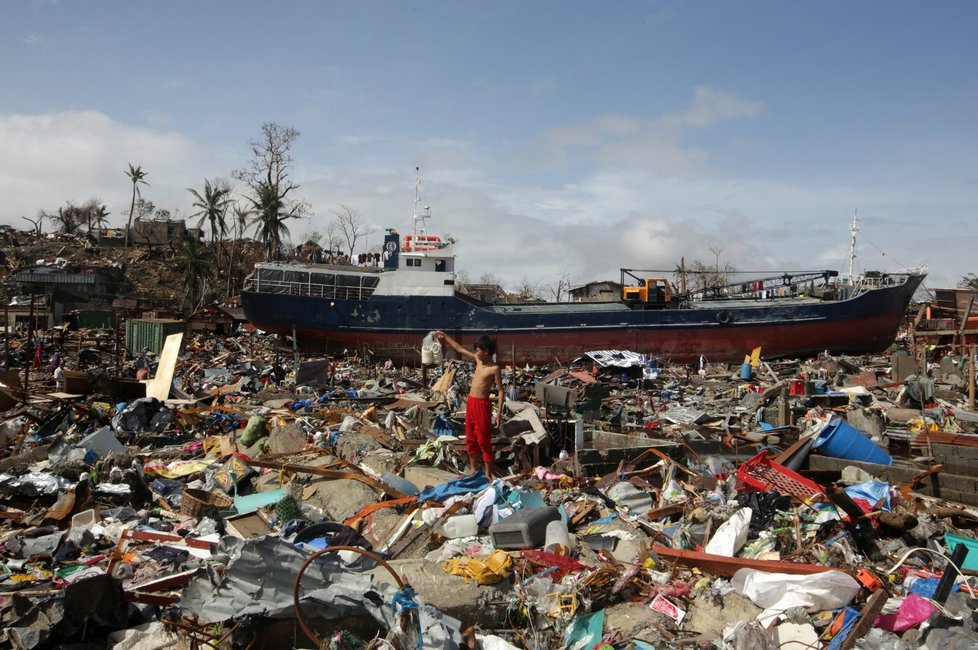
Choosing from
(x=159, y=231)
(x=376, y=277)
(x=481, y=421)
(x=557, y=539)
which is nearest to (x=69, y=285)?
(x=159, y=231)

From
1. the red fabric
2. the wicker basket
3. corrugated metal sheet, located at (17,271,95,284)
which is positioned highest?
corrugated metal sheet, located at (17,271,95,284)

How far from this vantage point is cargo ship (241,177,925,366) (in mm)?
18688

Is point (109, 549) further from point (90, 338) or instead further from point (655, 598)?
point (90, 338)

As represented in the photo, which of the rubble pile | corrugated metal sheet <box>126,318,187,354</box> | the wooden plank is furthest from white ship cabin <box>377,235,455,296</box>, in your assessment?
the wooden plank

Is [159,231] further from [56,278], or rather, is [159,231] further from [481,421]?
[481,421]

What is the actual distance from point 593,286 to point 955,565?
30353 mm

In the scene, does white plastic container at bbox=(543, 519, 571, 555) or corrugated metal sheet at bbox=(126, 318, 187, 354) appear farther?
corrugated metal sheet at bbox=(126, 318, 187, 354)

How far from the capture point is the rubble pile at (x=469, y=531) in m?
3.22

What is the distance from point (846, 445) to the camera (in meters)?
6.28

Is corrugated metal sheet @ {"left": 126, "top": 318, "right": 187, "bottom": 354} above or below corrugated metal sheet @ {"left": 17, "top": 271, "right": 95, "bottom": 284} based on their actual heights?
below

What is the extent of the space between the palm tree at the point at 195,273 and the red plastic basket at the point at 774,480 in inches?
1077

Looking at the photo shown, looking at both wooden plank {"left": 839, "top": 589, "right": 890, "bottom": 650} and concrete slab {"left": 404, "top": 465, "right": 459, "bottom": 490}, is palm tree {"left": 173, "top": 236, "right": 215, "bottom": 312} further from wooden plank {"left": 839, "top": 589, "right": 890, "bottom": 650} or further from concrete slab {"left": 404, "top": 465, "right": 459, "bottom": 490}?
wooden plank {"left": 839, "top": 589, "right": 890, "bottom": 650}

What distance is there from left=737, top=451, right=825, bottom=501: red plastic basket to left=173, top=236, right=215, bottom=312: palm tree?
27368 millimetres

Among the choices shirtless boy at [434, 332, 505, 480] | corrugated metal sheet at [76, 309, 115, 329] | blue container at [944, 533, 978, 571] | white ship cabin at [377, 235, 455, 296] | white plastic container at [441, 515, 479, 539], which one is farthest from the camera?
corrugated metal sheet at [76, 309, 115, 329]
